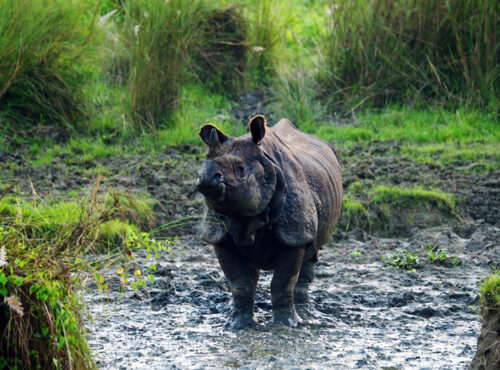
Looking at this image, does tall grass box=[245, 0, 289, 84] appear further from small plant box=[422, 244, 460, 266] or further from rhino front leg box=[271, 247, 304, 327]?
rhino front leg box=[271, 247, 304, 327]

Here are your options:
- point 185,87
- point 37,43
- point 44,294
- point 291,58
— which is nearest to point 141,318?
point 44,294

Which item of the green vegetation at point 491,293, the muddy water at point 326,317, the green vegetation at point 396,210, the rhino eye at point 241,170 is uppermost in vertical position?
the rhino eye at point 241,170

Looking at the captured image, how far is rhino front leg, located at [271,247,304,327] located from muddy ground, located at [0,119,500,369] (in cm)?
10

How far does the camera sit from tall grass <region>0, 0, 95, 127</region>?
951 cm

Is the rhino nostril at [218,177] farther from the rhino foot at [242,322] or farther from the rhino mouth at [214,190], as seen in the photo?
the rhino foot at [242,322]

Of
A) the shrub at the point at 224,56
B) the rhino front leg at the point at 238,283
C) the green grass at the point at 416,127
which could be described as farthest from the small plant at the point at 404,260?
the shrub at the point at 224,56

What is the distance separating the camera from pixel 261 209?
16.3 feet

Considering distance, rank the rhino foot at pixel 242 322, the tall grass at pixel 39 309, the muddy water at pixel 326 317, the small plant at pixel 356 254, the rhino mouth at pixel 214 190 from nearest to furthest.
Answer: the tall grass at pixel 39 309, the rhino mouth at pixel 214 190, the muddy water at pixel 326 317, the rhino foot at pixel 242 322, the small plant at pixel 356 254

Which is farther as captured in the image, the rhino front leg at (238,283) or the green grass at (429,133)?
the green grass at (429,133)

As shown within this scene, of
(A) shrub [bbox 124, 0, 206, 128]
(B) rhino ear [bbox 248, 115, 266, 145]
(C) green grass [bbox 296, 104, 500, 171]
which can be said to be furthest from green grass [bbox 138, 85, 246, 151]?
(B) rhino ear [bbox 248, 115, 266, 145]

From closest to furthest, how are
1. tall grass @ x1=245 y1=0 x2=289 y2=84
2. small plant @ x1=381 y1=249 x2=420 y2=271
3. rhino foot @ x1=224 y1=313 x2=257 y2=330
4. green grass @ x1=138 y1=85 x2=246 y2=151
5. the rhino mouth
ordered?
the rhino mouth → rhino foot @ x1=224 y1=313 x2=257 y2=330 → small plant @ x1=381 y1=249 x2=420 y2=271 → green grass @ x1=138 y1=85 x2=246 y2=151 → tall grass @ x1=245 y1=0 x2=289 y2=84

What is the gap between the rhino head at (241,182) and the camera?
Answer: 186 inches

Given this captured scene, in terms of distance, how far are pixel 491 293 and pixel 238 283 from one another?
175 cm

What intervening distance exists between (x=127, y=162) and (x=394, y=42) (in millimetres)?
3741
